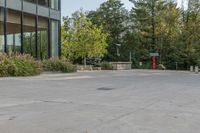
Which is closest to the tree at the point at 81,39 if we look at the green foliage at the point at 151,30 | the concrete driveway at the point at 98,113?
the green foliage at the point at 151,30

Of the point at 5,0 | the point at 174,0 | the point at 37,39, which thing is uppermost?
the point at 174,0

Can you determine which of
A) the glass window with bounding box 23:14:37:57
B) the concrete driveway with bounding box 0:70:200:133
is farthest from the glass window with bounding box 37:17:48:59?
the concrete driveway with bounding box 0:70:200:133

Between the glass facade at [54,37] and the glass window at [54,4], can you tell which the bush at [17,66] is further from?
the glass window at [54,4]

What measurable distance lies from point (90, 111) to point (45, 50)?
24534 mm

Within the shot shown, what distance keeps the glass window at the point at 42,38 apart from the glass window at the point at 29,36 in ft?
1.98

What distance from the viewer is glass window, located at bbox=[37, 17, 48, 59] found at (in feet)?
111

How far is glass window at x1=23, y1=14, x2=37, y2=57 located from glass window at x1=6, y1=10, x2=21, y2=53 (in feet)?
1.86

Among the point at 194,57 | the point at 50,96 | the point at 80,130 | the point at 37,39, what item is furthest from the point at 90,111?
the point at 194,57

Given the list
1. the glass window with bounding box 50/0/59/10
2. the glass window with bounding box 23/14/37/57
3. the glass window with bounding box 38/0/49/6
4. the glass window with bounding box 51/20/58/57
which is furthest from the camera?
the glass window with bounding box 51/20/58/57

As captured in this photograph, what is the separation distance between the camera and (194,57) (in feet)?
193

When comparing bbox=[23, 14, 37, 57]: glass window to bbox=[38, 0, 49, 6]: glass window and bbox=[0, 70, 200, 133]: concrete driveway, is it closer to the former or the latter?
bbox=[38, 0, 49, 6]: glass window

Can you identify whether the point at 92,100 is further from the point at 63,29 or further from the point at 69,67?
the point at 63,29

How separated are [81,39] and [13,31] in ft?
52.1

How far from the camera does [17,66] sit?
2531cm
